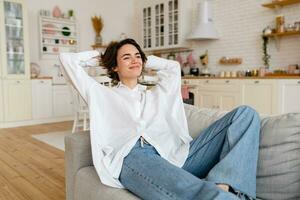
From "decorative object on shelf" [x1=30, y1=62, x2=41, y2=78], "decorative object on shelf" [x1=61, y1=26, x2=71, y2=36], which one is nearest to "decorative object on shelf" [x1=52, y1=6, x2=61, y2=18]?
"decorative object on shelf" [x1=61, y1=26, x2=71, y2=36]

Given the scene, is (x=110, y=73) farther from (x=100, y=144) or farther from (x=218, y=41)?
(x=218, y=41)

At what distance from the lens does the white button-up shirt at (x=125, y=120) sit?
1256mm

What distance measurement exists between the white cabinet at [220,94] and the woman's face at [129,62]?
10.2 ft

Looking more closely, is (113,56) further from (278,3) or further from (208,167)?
(278,3)

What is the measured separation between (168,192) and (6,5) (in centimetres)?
465

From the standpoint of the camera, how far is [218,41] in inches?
201

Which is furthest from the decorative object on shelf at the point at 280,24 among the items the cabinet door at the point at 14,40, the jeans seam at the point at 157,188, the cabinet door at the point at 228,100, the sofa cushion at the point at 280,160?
the cabinet door at the point at 14,40

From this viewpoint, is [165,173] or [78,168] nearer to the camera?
[165,173]

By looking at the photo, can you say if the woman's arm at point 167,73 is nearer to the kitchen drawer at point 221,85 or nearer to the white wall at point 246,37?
the kitchen drawer at point 221,85

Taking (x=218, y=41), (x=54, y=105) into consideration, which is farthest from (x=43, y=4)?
(x=218, y=41)

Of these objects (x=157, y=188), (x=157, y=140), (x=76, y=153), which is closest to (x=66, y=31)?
(x=76, y=153)

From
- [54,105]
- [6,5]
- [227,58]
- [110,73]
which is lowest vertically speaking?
[54,105]

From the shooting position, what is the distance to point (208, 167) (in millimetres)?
1279

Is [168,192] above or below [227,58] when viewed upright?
below
